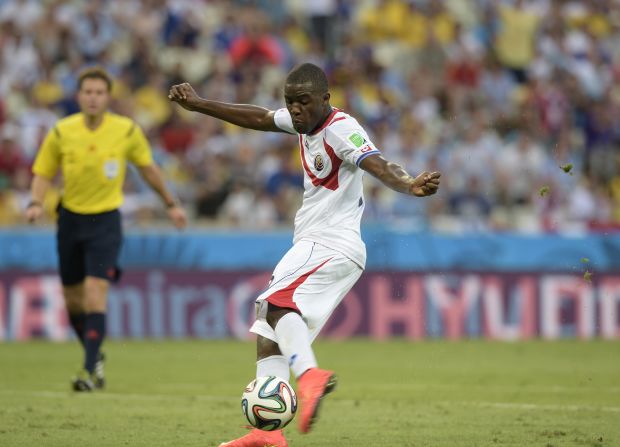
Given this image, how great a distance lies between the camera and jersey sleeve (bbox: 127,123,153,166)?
11148 mm

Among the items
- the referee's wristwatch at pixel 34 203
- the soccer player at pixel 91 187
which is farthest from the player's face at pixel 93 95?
the referee's wristwatch at pixel 34 203

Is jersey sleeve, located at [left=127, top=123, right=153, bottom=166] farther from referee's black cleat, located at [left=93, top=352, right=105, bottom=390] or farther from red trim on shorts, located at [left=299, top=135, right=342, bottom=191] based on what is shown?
red trim on shorts, located at [left=299, top=135, right=342, bottom=191]

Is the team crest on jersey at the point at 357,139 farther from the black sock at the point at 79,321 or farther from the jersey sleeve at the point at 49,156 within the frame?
the black sock at the point at 79,321

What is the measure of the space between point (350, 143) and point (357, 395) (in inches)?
168

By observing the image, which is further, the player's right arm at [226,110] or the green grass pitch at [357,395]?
the green grass pitch at [357,395]

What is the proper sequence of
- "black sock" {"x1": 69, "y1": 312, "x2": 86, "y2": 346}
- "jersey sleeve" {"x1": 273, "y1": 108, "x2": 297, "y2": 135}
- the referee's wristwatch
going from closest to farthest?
"jersey sleeve" {"x1": 273, "y1": 108, "x2": 297, "y2": 135} < the referee's wristwatch < "black sock" {"x1": 69, "y1": 312, "x2": 86, "y2": 346}

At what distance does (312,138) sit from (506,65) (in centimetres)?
1567

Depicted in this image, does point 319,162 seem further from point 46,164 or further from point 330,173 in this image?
point 46,164

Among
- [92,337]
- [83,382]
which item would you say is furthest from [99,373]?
[92,337]

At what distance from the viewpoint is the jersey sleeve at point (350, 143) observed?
6.82m

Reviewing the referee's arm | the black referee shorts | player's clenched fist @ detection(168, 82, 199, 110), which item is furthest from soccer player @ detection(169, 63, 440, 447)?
the referee's arm

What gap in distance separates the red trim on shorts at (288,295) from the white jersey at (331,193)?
0.78 ft

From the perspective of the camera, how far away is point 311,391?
6.45 meters

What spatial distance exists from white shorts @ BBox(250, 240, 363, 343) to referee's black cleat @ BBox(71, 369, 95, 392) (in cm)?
398
